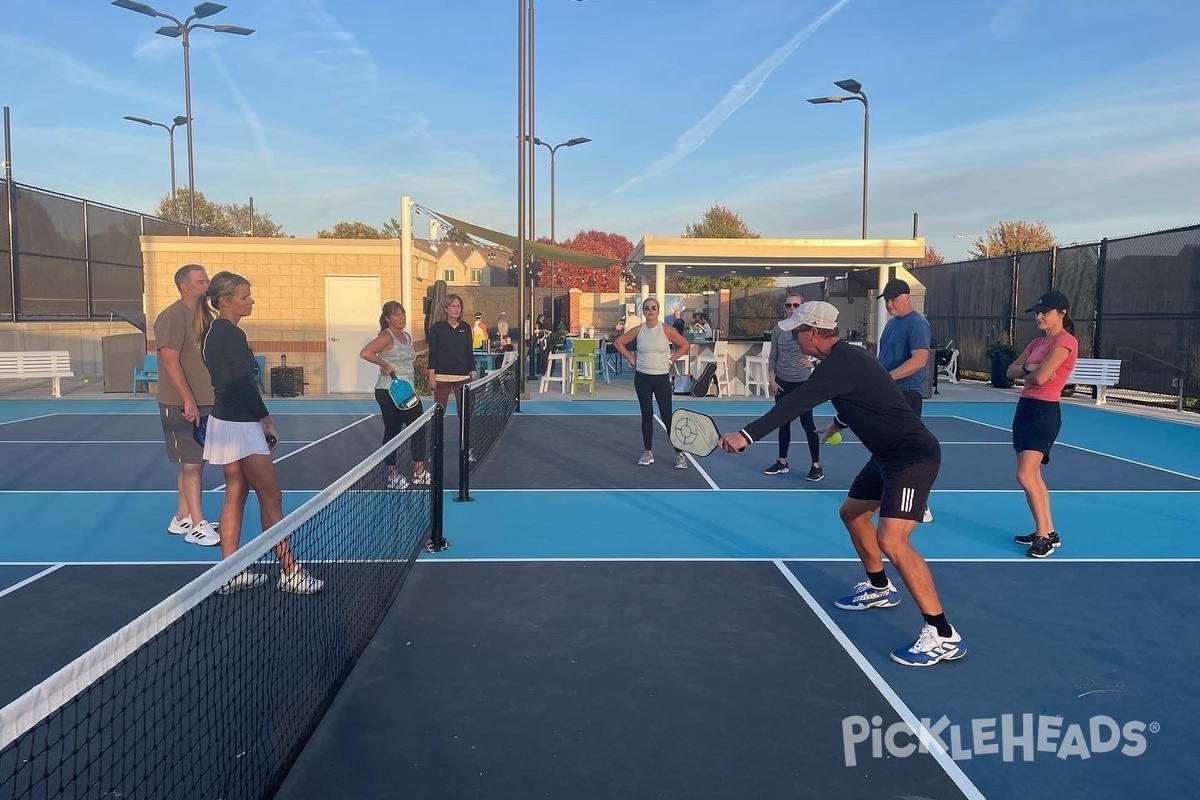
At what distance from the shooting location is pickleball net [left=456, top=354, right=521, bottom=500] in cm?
774

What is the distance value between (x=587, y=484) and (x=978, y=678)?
511 cm

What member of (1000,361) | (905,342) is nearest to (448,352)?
(905,342)

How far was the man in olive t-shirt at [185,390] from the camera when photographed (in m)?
5.85

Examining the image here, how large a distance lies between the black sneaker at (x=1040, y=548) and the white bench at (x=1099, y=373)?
1164 centimetres

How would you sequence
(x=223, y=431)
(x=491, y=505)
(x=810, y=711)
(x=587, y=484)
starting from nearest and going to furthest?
1. (x=810, y=711)
2. (x=223, y=431)
3. (x=491, y=505)
4. (x=587, y=484)

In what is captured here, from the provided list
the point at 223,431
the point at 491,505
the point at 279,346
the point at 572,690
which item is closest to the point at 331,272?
the point at 279,346

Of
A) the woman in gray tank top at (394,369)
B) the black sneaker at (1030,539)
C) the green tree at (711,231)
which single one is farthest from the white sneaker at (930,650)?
the green tree at (711,231)

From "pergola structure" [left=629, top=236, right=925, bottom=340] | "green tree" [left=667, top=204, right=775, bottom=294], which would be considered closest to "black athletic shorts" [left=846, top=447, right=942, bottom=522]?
"pergola structure" [left=629, top=236, right=925, bottom=340]

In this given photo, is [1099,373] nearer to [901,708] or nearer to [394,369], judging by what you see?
[394,369]

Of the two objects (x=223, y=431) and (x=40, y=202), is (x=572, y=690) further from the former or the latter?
(x=40, y=202)

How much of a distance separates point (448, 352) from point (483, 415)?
224 centimetres

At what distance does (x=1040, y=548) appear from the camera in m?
6.26

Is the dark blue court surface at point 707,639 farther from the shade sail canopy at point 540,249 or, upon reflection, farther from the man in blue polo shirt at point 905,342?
→ the shade sail canopy at point 540,249

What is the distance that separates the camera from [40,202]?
23953 millimetres
